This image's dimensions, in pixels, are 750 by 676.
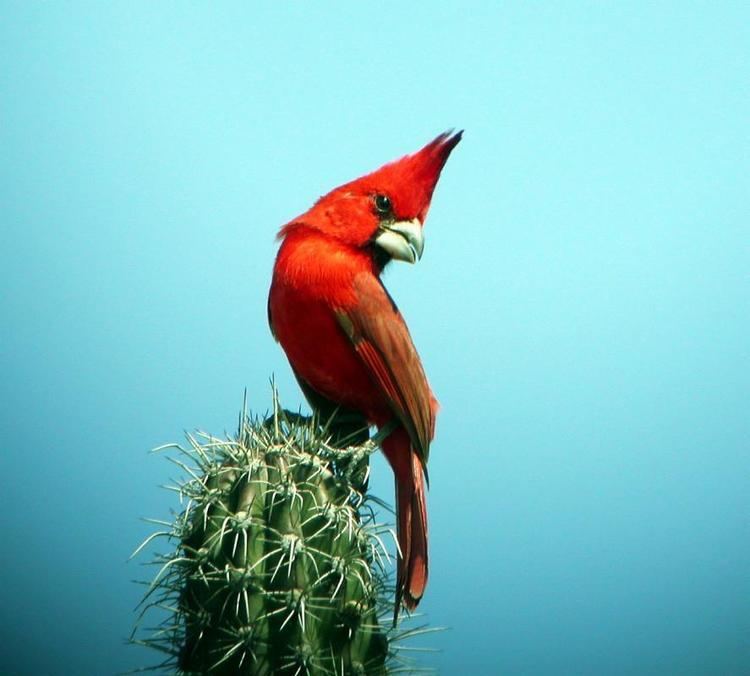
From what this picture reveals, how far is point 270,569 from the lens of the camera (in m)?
1.12

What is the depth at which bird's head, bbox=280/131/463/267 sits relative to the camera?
171 centimetres

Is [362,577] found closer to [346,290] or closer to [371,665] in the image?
[371,665]

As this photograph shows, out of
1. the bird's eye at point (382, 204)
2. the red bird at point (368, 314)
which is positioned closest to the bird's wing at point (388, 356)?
the red bird at point (368, 314)

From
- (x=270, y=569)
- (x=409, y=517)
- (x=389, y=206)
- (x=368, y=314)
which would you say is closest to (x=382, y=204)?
(x=389, y=206)

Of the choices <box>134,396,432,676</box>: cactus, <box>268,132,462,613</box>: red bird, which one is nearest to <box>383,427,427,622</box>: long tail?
<box>268,132,462,613</box>: red bird

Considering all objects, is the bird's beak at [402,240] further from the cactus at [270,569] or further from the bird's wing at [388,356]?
the cactus at [270,569]

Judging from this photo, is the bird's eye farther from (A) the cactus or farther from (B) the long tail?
(A) the cactus

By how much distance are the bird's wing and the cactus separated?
360 millimetres

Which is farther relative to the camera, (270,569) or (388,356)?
(388,356)

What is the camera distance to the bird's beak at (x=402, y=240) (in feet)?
5.63

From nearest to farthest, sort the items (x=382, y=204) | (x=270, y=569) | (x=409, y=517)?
1. (x=270, y=569)
2. (x=409, y=517)
3. (x=382, y=204)

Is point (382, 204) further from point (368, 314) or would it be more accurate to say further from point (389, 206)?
point (368, 314)

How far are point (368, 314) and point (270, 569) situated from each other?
0.62 meters

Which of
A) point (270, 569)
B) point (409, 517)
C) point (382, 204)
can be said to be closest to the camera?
point (270, 569)
